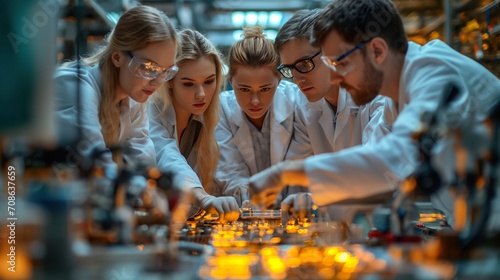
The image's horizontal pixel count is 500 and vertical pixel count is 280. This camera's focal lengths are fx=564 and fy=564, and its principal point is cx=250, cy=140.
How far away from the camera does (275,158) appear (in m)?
3.16

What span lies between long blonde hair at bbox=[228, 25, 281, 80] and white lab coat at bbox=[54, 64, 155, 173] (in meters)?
0.58

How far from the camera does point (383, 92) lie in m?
1.94

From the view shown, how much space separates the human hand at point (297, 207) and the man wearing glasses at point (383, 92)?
61 cm

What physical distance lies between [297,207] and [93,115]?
0.91m

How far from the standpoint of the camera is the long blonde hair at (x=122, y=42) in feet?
8.06

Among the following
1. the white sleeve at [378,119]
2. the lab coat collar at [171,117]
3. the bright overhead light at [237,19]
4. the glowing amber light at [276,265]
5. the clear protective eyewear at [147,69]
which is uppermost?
the bright overhead light at [237,19]

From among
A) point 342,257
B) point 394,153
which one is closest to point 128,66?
point 394,153

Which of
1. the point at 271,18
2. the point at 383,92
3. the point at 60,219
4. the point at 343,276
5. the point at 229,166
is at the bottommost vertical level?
A: the point at 343,276

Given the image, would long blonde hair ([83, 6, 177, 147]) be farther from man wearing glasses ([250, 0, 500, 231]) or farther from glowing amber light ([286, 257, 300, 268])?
glowing amber light ([286, 257, 300, 268])

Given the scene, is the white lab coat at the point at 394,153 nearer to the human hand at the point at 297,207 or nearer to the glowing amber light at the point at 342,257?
the glowing amber light at the point at 342,257

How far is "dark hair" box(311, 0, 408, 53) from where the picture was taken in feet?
6.00

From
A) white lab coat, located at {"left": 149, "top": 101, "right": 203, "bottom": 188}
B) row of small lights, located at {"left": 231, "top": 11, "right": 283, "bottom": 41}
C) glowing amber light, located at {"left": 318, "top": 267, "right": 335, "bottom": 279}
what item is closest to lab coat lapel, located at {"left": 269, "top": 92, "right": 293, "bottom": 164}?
white lab coat, located at {"left": 149, "top": 101, "right": 203, "bottom": 188}

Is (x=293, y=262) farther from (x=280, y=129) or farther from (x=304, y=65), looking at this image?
(x=280, y=129)

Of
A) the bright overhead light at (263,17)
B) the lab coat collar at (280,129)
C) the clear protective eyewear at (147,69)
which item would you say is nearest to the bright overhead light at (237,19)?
the bright overhead light at (263,17)
